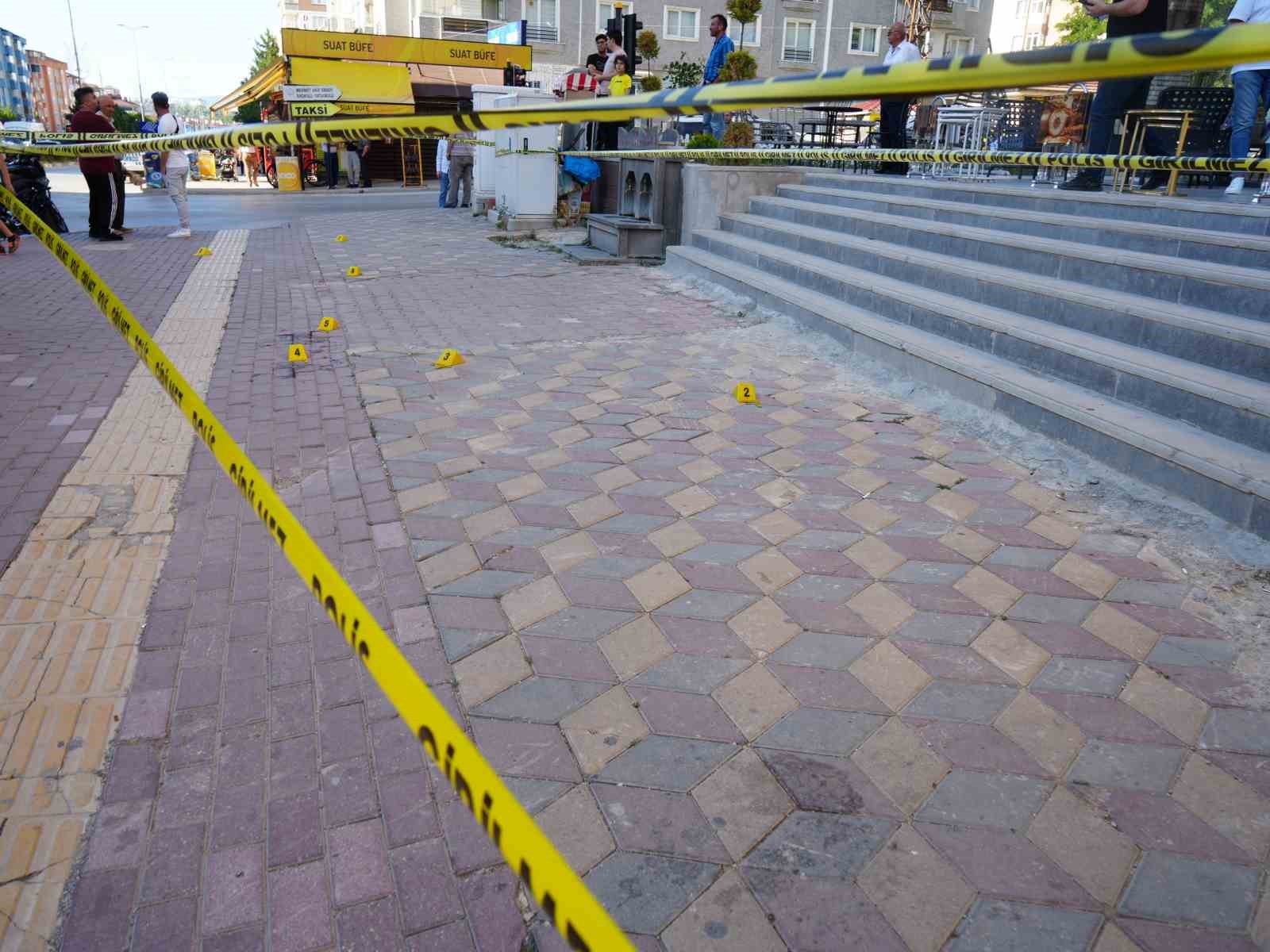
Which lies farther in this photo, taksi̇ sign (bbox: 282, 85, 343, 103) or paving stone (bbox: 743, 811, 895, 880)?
taksi̇ sign (bbox: 282, 85, 343, 103)

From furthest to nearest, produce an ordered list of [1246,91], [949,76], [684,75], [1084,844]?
[684,75]
[1246,91]
[1084,844]
[949,76]

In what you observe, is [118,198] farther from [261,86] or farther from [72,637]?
[261,86]

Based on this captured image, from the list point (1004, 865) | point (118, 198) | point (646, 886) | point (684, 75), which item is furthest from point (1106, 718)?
point (684, 75)

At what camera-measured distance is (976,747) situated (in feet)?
8.29

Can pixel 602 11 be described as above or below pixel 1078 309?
above

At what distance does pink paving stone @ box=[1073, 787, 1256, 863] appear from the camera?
2.16 m

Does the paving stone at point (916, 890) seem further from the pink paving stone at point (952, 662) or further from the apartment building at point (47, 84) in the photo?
the apartment building at point (47, 84)

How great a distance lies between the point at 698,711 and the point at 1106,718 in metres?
1.28

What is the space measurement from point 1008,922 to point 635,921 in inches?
34.3

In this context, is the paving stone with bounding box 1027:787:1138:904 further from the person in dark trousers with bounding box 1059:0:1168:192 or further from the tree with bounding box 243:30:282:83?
the tree with bounding box 243:30:282:83

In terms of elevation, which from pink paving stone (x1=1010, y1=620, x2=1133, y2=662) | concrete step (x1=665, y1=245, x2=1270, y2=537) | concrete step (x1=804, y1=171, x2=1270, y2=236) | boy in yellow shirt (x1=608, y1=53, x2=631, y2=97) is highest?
boy in yellow shirt (x1=608, y1=53, x2=631, y2=97)

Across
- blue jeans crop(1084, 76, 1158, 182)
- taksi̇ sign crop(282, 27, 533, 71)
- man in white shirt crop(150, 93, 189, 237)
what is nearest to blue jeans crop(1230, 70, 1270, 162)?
blue jeans crop(1084, 76, 1158, 182)

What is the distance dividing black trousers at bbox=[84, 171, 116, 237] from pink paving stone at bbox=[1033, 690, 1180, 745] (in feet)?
47.0

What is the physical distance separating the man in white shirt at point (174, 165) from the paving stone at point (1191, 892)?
1493 centimetres
